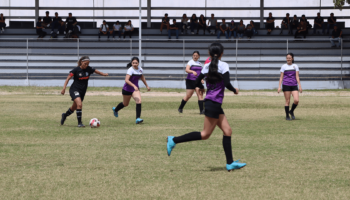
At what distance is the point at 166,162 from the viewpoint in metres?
6.99

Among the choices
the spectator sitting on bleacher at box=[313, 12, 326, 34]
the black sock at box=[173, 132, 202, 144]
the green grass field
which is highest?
the spectator sitting on bleacher at box=[313, 12, 326, 34]

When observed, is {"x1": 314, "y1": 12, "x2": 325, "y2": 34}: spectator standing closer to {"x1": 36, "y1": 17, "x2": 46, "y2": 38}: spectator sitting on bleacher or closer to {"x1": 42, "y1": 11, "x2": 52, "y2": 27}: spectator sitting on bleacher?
{"x1": 42, "y1": 11, "x2": 52, "y2": 27}: spectator sitting on bleacher

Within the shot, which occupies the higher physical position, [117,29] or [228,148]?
[117,29]

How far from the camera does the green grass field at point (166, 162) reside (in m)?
5.33

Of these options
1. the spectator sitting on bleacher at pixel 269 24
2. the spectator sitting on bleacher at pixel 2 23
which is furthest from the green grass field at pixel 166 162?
the spectator sitting on bleacher at pixel 2 23

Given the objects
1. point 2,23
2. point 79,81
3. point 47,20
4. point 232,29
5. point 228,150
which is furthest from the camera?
point 2,23

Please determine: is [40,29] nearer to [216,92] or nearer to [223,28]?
[223,28]

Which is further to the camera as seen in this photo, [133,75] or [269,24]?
[269,24]

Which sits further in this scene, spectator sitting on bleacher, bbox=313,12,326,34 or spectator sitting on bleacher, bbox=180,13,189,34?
spectator sitting on bleacher, bbox=180,13,189,34

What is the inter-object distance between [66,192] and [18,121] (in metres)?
8.14

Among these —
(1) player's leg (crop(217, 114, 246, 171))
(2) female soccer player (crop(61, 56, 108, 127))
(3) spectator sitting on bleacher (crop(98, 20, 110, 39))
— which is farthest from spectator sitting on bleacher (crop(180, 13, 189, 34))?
(1) player's leg (crop(217, 114, 246, 171))

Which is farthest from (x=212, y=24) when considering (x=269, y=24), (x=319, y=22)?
(x=319, y=22)

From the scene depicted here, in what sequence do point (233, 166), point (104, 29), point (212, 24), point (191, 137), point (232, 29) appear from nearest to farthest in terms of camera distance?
point (233, 166) < point (191, 137) < point (232, 29) < point (104, 29) < point (212, 24)

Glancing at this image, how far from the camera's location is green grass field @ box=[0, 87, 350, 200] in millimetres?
5332
